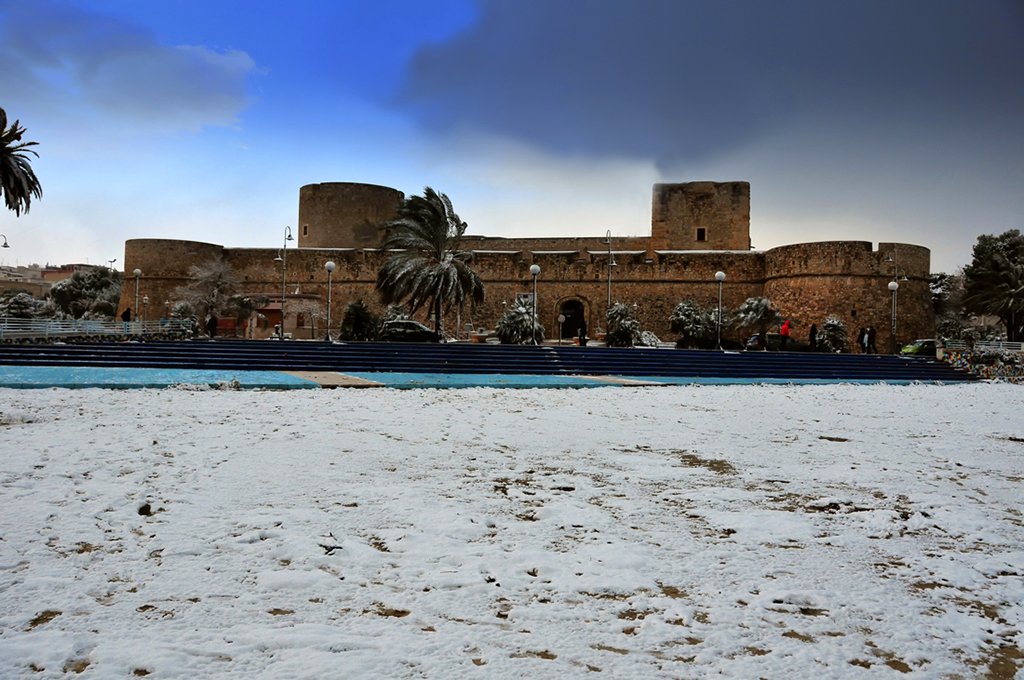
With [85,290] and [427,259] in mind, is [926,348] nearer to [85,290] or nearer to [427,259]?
[427,259]

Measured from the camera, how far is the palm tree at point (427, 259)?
834 inches

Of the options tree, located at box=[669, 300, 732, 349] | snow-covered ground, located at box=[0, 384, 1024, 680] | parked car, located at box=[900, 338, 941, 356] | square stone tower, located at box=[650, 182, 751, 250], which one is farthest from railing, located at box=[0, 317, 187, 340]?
parked car, located at box=[900, 338, 941, 356]

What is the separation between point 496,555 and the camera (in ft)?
10.2

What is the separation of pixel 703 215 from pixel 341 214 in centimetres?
1583

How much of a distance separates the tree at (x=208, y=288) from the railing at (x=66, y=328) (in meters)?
5.23

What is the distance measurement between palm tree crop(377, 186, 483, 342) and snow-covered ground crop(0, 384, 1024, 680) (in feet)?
49.4

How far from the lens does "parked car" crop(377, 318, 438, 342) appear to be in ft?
67.0

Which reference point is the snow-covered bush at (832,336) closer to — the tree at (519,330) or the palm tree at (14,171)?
the tree at (519,330)

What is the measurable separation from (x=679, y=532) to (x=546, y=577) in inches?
36.2

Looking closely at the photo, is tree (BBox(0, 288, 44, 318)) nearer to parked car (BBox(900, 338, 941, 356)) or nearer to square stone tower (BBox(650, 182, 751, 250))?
square stone tower (BBox(650, 182, 751, 250))

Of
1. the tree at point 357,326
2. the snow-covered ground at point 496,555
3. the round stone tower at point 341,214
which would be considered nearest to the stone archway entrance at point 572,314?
the tree at point 357,326

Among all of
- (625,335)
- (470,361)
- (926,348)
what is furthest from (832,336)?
(470,361)

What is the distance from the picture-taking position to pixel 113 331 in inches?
834

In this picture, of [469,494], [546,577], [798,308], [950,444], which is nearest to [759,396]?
[950,444]
